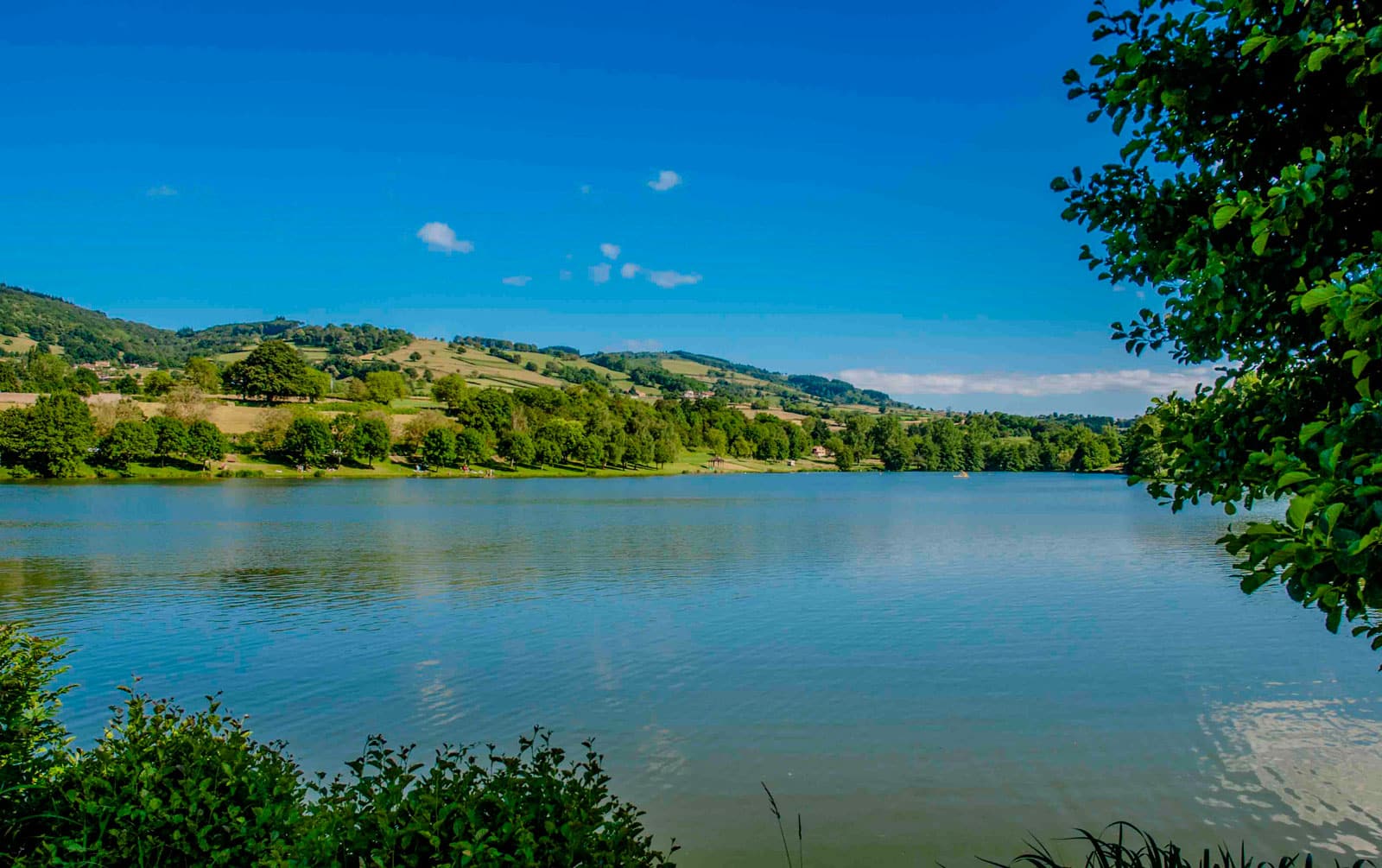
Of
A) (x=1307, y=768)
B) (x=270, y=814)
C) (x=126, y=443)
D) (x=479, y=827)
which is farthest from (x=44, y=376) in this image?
(x=1307, y=768)

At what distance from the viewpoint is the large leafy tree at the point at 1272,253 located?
3.89 metres

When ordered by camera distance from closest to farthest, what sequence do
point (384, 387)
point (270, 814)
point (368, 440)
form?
point (270, 814) → point (368, 440) → point (384, 387)

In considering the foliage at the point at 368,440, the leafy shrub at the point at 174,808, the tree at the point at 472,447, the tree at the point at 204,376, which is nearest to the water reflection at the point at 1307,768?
the leafy shrub at the point at 174,808

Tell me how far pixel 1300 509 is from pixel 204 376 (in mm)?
179320

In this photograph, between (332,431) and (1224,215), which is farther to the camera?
(332,431)

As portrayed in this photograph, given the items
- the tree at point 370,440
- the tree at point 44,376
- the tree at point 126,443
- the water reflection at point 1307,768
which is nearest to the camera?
the water reflection at point 1307,768

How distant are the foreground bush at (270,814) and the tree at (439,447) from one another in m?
130

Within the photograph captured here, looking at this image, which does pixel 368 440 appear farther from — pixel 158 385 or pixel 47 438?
pixel 158 385

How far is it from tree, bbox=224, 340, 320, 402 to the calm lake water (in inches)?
4419

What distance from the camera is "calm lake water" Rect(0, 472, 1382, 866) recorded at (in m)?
11.1

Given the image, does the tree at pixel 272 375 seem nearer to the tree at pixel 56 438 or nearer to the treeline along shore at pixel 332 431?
the treeline along shore at pixel 332 431

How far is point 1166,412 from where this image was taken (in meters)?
6.49

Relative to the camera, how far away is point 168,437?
354ft

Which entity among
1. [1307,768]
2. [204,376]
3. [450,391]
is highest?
[204,376]
